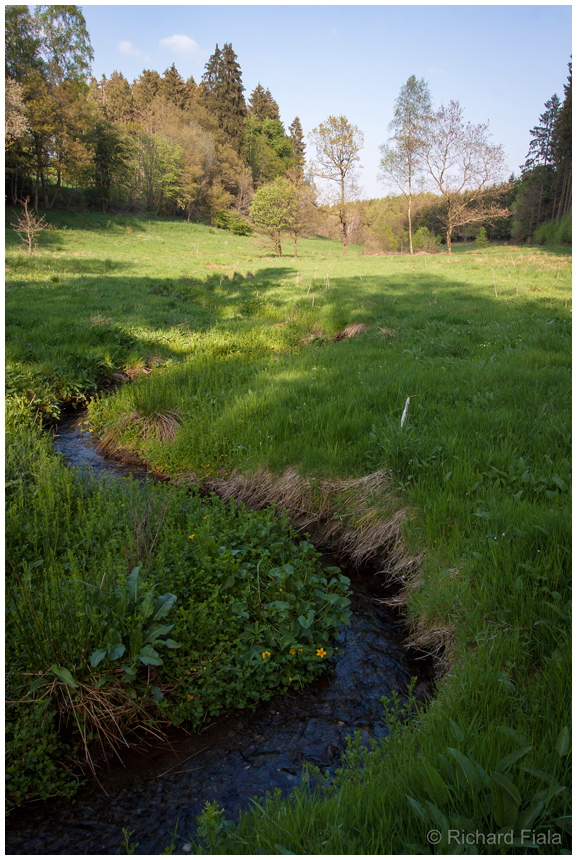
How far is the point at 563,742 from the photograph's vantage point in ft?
5.56

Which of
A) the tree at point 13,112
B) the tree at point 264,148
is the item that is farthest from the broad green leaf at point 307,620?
the tree at point 264,148

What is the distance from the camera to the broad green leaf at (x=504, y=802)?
1.48 metres

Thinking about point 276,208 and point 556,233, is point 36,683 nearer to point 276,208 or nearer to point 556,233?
point 276,208

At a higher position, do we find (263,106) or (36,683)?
(263,106)

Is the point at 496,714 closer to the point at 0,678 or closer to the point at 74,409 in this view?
the point at 0,678

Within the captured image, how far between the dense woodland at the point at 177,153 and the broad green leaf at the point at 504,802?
3157 centimetres

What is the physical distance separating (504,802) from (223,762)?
1.49 meters

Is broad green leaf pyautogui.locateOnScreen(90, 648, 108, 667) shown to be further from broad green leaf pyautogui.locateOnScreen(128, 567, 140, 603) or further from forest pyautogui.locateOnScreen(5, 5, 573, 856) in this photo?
broad green leaf pyautogui.locateOnScreen(128, 567, 140, 603)

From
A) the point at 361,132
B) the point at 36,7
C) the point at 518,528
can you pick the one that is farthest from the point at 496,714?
the point at 36,7

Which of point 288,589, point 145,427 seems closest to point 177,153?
point 145,427

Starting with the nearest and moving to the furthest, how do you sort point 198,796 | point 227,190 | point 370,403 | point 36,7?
point 198,796
point 370,403
point 36,7
point 227,190

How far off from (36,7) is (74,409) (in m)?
47.4

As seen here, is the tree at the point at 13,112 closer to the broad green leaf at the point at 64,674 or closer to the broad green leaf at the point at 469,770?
the broad green leaf at the point at 64,674

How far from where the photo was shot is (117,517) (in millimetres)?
3926
